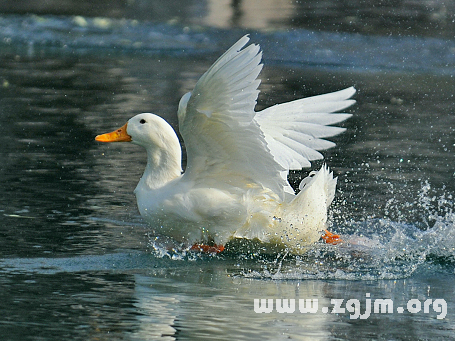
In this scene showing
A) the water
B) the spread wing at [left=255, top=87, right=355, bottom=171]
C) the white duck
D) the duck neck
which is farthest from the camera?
the spread wing at [left=255, top=87, right=355, bottom=171]

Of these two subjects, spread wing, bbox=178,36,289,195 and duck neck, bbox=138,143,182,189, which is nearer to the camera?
spread wing, bbox=178,36,289,195

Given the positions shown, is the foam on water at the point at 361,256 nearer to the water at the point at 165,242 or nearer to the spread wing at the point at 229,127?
the water at the point at 165,242

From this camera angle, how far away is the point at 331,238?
821 cm

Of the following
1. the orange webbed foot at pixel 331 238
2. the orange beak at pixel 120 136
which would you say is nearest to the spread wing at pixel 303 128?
the orange webbed foot at pixel 331 238

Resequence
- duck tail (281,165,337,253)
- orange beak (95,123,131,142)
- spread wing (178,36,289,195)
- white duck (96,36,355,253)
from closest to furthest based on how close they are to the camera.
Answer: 1. spread wing (178,36,289,195)
2. white duck (96,36,355,253)
3. duck tail (281,165,337,253)
4. orange beak (95,123,131,142)

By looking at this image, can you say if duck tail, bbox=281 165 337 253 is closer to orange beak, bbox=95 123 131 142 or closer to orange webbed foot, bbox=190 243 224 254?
orange webbed foot, bbox=190 243 224 254

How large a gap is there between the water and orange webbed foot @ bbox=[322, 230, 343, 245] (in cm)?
12

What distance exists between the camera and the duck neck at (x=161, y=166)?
309 inches

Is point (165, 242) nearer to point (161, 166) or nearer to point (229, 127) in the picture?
point (161, 166)

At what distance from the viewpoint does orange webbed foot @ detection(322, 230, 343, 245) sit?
818 cm

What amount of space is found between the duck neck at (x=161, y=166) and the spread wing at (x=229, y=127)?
29 cm

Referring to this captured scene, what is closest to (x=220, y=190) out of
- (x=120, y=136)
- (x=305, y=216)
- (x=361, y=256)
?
(x=305, y=216)

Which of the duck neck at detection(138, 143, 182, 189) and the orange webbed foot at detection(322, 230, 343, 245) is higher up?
the duck neck at detection(138, 143, 182, 189)

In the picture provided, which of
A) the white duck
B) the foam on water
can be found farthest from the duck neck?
the foam on water
